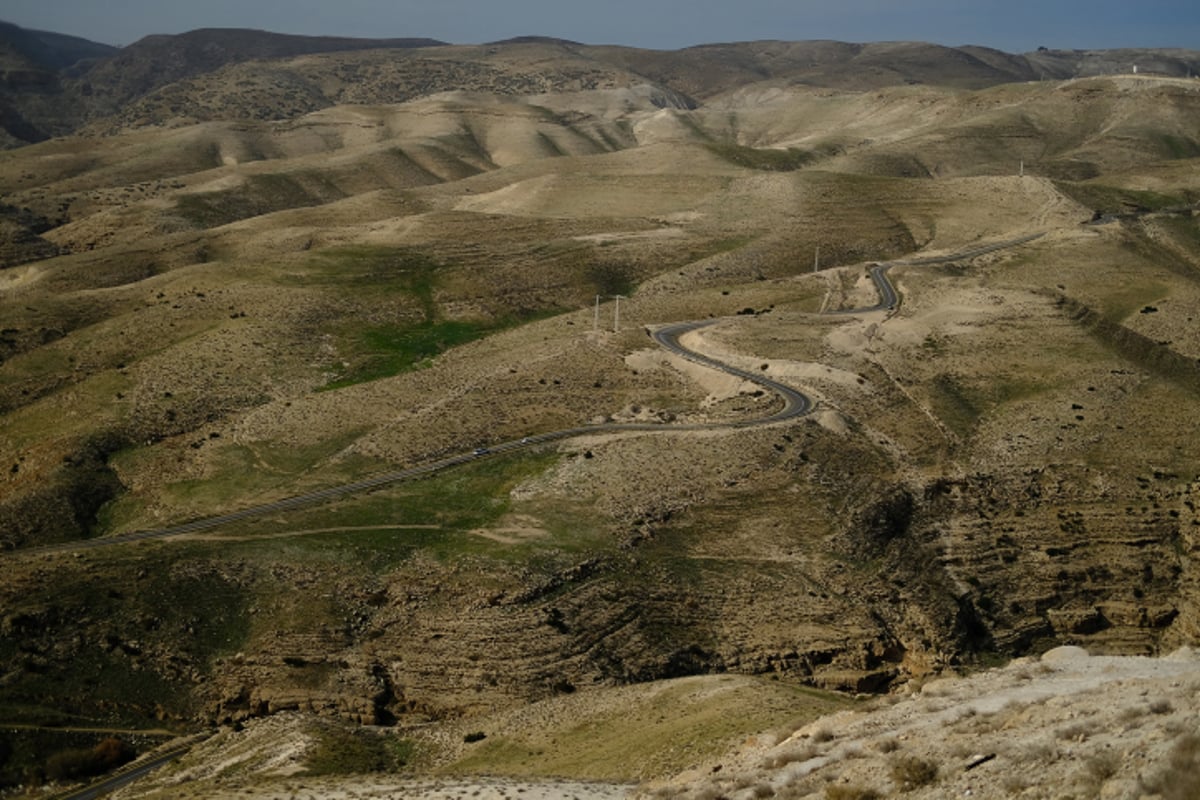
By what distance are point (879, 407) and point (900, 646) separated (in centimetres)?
2728

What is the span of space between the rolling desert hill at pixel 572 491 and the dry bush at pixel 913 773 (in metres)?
1.23

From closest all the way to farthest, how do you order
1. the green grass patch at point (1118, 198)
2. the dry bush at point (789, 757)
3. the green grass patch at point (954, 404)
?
the dry bush at point (789, 757) < the green grass patch at point (954, 404) < the green grass patch at point (1118, 198)

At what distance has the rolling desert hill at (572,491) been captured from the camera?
53750 mm

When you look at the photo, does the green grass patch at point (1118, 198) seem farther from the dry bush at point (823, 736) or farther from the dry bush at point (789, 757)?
the dry bush at point (789, 757)

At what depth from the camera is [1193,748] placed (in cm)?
2066

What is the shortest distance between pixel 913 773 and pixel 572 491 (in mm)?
46409

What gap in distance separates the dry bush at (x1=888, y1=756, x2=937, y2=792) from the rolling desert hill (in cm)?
123

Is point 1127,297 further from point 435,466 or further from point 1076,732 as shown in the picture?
point 1076,732

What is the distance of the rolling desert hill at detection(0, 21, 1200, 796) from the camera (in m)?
53.8

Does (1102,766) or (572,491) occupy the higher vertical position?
(1102,766)

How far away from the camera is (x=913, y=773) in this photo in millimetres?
25078

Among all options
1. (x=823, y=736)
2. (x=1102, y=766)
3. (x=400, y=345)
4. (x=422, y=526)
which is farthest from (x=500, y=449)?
(x=1102, y=766)

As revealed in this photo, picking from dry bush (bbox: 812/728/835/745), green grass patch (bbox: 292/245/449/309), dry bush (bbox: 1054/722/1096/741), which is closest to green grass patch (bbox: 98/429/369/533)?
green grass patch (bbox: 292/245/449/309)

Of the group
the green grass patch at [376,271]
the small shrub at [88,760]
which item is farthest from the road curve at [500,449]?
the green grass patch at [376,271]
